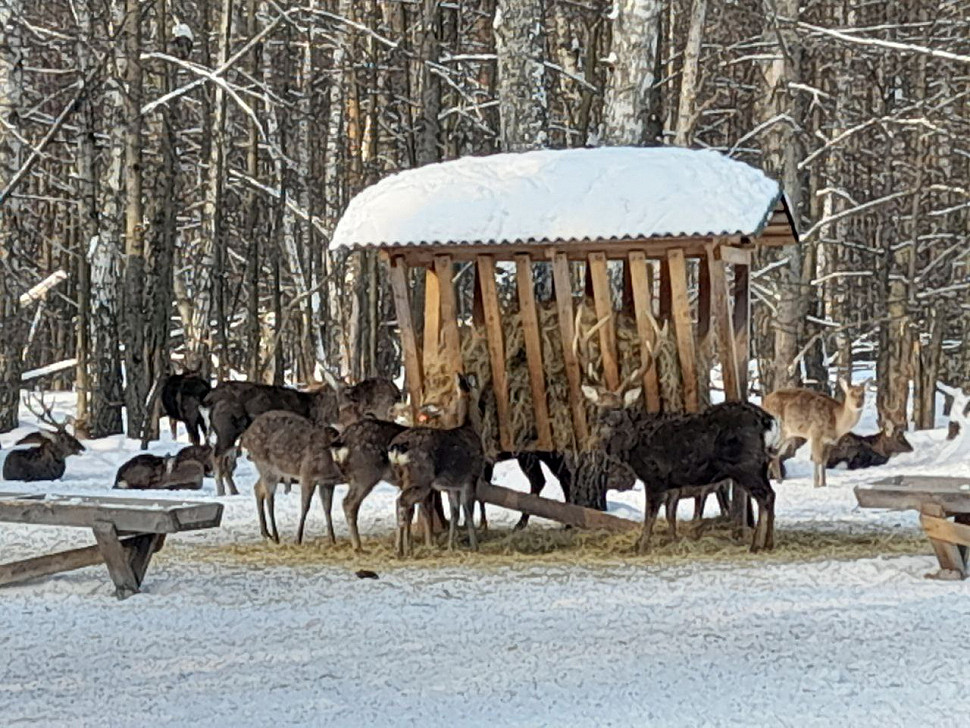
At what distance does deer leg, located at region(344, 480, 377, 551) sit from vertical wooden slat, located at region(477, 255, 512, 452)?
1.17 meters

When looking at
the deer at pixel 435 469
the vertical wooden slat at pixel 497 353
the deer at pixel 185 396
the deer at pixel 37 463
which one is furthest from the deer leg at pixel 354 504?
the deer at pixel 185 396

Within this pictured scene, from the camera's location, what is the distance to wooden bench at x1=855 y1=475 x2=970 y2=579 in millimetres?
9297

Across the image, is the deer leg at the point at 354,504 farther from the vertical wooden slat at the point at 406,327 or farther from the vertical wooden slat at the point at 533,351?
the vertical wooden slat at the point at 533,351

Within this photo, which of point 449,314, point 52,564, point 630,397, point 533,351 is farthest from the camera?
point 449,314

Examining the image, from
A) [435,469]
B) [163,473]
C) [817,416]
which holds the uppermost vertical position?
[817,416]

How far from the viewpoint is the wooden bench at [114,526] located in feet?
→ 30.1

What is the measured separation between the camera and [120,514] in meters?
9.23

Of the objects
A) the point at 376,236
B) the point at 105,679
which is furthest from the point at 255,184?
the point at 105,679

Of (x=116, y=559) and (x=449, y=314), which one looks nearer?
(x=116, y=559)

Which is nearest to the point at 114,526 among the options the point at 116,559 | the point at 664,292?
the point at 116,559

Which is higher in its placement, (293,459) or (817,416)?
(817,416)

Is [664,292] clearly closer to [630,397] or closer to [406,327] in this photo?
[630,397]

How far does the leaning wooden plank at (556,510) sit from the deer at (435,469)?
618 millimetres

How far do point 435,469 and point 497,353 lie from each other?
4.24ft
